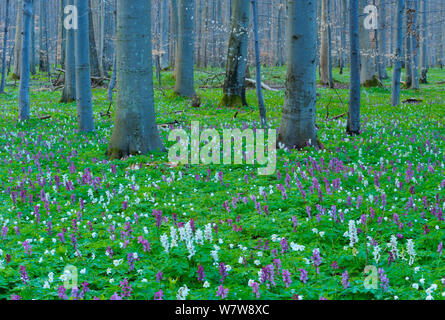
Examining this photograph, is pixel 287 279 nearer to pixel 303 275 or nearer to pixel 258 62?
pixel 303 275

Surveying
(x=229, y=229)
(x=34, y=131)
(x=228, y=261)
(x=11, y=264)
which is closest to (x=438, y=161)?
(x=229, y=229)

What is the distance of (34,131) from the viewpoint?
14.5m

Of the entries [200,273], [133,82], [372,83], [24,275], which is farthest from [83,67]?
[372,83]

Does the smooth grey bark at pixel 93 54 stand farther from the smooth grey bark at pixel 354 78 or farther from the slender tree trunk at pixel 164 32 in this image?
the smooth grey bark at pixel 354 78

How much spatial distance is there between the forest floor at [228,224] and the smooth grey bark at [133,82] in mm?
597

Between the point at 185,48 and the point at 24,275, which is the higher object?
the point at 185,48

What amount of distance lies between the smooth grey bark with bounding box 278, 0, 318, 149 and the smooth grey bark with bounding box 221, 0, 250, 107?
9.17 m

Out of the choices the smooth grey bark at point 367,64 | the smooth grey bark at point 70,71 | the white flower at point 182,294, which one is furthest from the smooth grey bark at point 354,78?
the smooth grey bark at point 367,64

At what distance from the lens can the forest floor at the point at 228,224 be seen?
4.39 meters

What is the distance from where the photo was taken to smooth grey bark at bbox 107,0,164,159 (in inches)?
409

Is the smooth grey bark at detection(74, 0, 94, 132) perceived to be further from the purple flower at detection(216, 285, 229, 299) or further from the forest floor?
the purple flower at detection(216, 285, 229, 299)

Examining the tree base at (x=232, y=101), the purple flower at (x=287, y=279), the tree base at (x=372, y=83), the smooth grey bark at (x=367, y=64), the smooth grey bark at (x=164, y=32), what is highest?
the smooth grey bark at (x=164, y=32)

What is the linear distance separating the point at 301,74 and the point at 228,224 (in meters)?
5.65

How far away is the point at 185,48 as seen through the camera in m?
22.7
